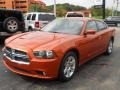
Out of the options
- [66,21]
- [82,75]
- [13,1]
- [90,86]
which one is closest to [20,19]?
[66,21]

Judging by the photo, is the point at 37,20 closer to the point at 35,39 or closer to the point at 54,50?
the point at 35,39

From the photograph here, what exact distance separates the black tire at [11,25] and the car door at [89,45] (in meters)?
4.46

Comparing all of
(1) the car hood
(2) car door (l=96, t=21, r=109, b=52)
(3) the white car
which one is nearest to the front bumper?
(1) the car hood

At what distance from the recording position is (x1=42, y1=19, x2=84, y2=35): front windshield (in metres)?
7.21

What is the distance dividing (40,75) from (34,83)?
38cm

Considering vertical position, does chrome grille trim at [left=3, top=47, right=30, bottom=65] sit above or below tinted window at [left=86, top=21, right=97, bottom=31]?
below

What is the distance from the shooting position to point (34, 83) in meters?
6.08

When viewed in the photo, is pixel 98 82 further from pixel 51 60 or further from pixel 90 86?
pixel 51 60

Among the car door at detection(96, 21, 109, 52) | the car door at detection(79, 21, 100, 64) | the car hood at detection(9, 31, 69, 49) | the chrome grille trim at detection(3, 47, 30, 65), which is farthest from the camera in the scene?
the car door at detection(96, 21, 109, 52)

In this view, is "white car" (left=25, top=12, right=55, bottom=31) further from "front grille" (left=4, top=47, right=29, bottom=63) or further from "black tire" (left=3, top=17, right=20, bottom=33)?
"front grille" (left=4, top=47, right=29, bottom=63)

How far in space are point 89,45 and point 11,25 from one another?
17.1ft

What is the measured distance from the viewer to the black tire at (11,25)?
36.8 feet

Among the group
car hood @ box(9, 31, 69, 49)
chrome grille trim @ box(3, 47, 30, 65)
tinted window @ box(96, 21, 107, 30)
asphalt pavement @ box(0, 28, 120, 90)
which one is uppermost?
tinted window @ box(96, 21, 107, 30)

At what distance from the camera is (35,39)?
639 centimetres
